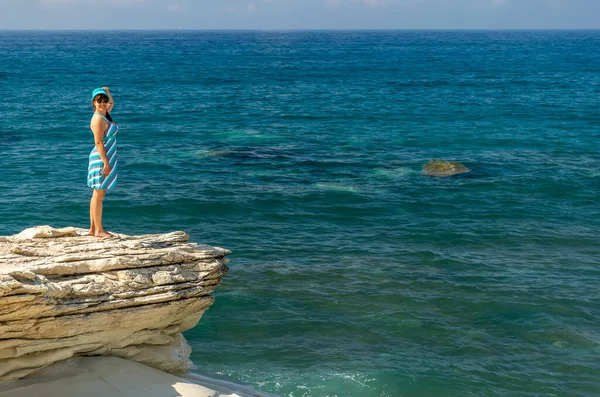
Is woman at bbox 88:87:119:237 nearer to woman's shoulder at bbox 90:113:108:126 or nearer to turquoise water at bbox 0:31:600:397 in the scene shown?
woman's shoulder at bbox 90:113:108:126

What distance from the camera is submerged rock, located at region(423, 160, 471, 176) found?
3850cm

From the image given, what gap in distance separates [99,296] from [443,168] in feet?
93.5

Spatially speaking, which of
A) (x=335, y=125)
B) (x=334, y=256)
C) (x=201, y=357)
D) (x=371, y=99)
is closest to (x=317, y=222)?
(x=334, y=256)

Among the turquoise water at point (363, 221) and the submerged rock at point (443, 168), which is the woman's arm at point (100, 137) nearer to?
the turquoise water at point (363, 221)

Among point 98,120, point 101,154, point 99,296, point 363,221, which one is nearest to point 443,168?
point 363,221

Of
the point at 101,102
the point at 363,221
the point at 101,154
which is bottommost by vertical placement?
the point at 363,221

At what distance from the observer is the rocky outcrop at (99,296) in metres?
12.0

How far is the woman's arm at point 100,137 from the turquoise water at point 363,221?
6.32m

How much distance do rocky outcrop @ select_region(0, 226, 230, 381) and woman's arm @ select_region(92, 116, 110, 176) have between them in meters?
1.29

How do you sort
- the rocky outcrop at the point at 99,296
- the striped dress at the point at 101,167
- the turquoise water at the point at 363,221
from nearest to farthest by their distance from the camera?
the rocky outcrop at the point at 99,296
the striped dress at the point at 101,167
the turquoise water at the point at 363,221

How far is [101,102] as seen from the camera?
45.4 ft

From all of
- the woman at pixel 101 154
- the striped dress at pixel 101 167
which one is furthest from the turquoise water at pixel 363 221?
the striped dress at pixel 101 167

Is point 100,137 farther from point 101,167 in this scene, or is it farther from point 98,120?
point 101,167

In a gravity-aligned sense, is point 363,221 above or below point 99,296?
below
